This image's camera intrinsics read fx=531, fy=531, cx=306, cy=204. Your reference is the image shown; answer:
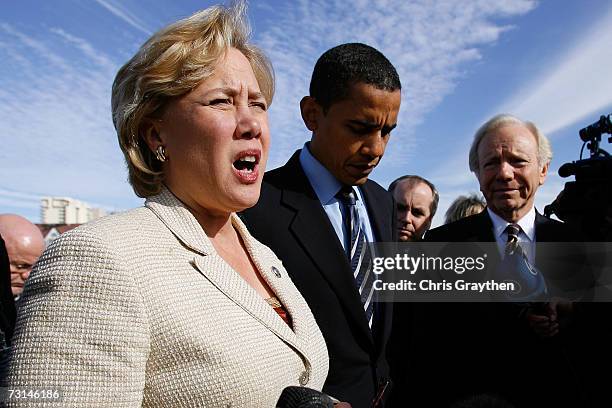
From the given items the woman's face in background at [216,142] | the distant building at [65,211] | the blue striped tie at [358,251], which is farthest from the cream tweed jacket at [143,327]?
the distant building at [65,211]

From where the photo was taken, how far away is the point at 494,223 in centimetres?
353

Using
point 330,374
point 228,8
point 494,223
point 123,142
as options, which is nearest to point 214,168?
point 123,142

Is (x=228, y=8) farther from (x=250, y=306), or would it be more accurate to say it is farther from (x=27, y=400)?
(x=27, y=400)

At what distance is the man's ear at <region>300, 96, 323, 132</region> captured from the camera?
2.81 metres

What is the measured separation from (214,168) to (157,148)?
21 cm

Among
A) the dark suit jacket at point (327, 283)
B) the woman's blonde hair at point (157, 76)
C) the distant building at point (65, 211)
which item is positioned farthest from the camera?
the distant building at point (65, 211)

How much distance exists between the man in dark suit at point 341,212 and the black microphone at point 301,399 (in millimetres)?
878

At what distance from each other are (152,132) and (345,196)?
→ 1.22 m

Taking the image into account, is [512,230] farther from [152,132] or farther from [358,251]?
Result: [152,132]

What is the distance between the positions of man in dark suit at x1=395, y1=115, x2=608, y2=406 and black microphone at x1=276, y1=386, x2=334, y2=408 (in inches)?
Result: 70.2

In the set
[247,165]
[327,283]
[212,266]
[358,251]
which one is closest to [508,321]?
[358,251]

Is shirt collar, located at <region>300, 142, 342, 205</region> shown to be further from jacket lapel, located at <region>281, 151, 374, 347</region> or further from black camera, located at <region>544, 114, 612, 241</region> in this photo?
black camera, located at <region>544, 114, 612, 241</region>

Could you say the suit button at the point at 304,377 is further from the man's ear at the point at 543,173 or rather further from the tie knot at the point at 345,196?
the man's ear at the point at 543,173

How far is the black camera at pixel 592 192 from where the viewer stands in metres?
2.84
